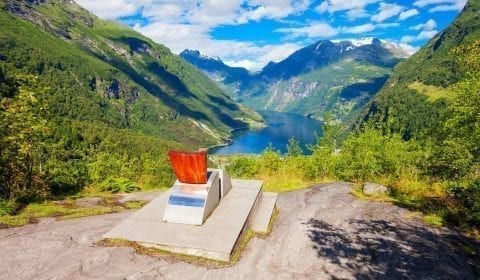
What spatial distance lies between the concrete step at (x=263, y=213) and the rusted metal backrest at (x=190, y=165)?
8.60 feet

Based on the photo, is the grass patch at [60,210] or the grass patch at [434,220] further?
the grass patch at [434,220]

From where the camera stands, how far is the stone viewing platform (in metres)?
12.0

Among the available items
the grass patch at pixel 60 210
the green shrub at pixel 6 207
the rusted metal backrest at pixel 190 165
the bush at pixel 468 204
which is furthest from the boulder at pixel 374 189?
the green shrub at pixel 6 207

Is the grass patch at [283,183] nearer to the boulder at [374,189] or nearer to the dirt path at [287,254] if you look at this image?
the boulder at [374,189]

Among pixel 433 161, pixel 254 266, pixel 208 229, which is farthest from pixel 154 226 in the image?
pixel 433 161

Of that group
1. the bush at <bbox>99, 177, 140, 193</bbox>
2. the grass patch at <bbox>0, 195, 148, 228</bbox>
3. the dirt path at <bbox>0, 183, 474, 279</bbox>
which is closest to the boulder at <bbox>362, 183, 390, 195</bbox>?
the dirt path at <bbox>0, 183, 474, 279</bbox>

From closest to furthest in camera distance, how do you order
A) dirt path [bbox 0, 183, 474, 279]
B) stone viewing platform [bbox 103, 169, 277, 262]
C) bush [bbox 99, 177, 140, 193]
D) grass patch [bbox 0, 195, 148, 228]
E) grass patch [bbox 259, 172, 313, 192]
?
dirt path [bbox 0, 183, 474, 279] → stone viewing platform [bbox 103, 169, 277, 262] → grass patch [bbox 0, 195, 148, 228] → bush [bbox 99, 177, 140, 193] → grass patch [bbox 259, 172, 313, 192]

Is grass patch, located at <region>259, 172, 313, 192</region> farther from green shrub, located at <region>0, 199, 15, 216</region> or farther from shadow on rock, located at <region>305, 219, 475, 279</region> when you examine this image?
green shrub, located at <region>0, 199, 15, 216</region>

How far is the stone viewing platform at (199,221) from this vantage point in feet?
39.4

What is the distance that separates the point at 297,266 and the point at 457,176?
11.1 metres

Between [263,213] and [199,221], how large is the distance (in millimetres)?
3841

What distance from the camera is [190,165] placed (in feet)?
47.7

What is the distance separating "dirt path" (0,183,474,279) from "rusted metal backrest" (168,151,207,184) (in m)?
3.01

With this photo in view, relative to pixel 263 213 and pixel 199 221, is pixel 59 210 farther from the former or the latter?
pixel 263 213
